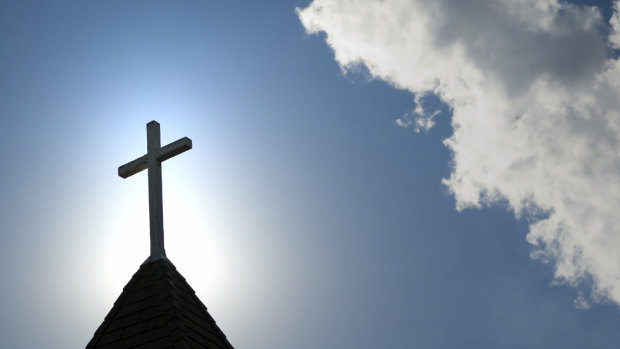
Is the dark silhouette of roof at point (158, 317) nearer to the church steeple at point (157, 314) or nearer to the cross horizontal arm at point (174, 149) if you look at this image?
Result: the church steeple at point (157, 314)

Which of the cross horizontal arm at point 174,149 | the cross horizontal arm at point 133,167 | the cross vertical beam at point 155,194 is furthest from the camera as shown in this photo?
the cross horizontal arm at point 133,167

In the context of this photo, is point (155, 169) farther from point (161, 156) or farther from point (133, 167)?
point (133, 167)

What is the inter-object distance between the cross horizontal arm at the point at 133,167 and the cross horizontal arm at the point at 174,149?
0.31 metres

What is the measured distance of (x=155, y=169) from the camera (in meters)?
7.50

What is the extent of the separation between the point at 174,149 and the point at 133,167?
769mm

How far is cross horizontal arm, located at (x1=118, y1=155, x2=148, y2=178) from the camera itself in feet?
25.6

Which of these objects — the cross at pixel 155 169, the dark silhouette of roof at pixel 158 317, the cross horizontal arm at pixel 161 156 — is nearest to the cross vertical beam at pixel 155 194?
the cross at pixel 155 169

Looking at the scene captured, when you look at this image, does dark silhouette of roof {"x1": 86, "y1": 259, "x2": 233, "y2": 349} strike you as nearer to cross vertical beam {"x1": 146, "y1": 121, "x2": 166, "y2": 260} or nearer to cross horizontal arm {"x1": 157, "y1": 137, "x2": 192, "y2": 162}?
cross vertical beam {"x1": 146, "y1": 121, "x2": 166, "y2": 260}

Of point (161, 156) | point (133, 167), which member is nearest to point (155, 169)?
point (161, 156)

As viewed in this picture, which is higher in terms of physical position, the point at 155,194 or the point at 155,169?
the point at 155,169

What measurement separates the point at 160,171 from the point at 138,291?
192 centimetres

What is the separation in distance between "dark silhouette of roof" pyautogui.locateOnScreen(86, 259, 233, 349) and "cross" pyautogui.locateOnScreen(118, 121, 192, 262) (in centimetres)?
35

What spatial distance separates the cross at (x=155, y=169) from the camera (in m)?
6.82

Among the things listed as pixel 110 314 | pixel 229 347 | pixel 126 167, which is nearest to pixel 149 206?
pixel 126 167
